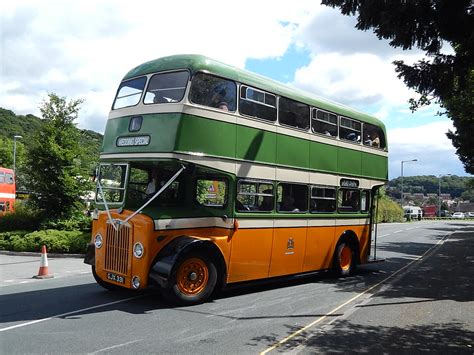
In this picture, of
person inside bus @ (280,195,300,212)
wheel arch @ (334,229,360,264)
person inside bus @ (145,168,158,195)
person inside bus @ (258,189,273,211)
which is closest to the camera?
person inside bus @ (145,168,158,195)

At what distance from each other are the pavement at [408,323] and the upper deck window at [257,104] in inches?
164

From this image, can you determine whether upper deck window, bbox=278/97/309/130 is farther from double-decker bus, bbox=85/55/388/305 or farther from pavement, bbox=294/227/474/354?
pavement, bbox=294/227/474/354

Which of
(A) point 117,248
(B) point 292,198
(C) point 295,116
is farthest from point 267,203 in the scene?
(A) point 117,248

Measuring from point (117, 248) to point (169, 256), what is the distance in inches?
42.4

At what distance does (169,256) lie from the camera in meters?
7.84

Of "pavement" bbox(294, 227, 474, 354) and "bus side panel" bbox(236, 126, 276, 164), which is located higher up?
"bus side panel" bbox(236, 126, 276, 164)

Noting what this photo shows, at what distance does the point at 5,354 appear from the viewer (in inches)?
214

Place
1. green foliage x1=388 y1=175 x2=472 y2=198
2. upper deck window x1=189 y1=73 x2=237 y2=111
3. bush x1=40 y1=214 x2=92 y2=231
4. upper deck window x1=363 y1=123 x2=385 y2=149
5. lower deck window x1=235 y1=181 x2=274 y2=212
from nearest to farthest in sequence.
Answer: upper deck window x1=189 y1=73 x2=237 y2=111, lower deck window x1=235 y1=181 x2=274 y2=212, upper deck window x1=363 y1=123 x2=385 y2=149, bush x1=40 y1=214 x2=92 y2=231, green foliage x1=388 y1=175 x2=472 y2=198

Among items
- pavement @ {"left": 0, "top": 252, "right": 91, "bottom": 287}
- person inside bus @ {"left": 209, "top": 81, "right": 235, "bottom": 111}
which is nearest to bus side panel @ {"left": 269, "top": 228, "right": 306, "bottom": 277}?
person inside bus @ {"left": 209, "top": 81, "right": 235, "bottom": 111}

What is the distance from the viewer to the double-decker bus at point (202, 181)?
8.02 m

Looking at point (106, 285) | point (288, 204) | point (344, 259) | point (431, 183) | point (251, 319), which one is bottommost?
point (251, 319)

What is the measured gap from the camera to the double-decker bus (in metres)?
8.02

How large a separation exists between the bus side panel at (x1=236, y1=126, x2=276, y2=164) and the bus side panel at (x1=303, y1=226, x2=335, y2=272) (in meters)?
2.43

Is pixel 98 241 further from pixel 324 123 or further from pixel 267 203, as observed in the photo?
pixel 324 123
